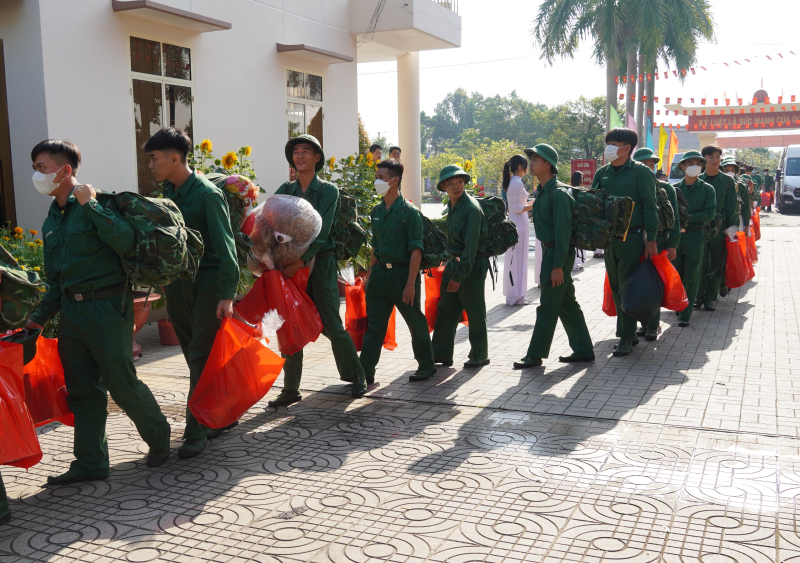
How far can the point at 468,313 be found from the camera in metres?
6.70

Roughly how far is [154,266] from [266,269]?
142 centimetres

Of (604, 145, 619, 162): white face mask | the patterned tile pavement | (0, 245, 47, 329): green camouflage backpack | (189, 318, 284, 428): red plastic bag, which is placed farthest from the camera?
(604, 145, 619, 162): white face mask

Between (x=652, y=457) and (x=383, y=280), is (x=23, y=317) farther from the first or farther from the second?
(x=652, y=457)

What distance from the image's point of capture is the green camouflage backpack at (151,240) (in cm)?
390

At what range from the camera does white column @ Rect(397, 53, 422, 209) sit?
15250 millimetres

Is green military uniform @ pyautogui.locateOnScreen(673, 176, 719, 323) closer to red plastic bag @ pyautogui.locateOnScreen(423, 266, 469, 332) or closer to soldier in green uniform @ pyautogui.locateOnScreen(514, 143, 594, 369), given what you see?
soldier in green uniform @ pyautogui.locateOnScreen(514, 143, 594, 369)

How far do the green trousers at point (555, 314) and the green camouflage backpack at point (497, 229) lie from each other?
0.35 m

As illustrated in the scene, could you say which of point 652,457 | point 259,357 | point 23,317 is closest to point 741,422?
point 652,457

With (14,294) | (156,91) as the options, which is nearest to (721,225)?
(156,91)

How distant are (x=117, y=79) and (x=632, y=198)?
571cm

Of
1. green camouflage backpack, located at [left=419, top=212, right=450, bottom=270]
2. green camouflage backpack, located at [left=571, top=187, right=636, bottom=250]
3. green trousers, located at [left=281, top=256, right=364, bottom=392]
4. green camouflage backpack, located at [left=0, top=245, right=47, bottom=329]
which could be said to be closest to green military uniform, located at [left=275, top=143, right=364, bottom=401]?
green trousers, located at [left=281, top=256, right=364, bottom=392]

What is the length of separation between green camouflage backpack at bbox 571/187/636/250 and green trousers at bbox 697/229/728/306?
3.58 metres

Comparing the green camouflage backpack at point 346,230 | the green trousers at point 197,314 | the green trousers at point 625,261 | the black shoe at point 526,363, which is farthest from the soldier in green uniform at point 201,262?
the green trousers at point 625,261

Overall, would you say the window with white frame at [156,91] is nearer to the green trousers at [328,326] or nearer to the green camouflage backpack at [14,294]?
the green trousers at [328,326]
